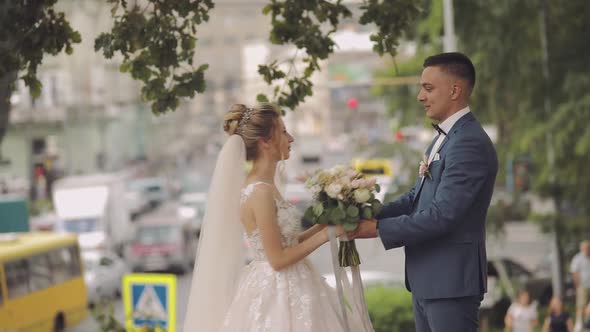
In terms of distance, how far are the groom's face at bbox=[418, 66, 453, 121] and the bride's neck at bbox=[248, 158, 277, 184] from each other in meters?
1.06

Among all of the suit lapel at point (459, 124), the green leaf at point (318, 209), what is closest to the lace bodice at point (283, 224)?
the green leaf at point (318, 209)

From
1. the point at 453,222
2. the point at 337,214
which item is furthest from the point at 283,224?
the point at 453,222

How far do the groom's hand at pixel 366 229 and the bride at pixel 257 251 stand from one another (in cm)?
27

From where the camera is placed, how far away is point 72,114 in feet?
203

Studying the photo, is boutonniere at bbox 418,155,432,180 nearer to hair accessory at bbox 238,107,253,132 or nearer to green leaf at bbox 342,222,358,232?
green leaf at bbox 342,222,358,232

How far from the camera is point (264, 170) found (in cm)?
566

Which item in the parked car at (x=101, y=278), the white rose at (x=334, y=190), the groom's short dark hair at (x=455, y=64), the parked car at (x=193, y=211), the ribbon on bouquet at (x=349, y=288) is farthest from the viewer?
the parked car at (x=193, y=211)

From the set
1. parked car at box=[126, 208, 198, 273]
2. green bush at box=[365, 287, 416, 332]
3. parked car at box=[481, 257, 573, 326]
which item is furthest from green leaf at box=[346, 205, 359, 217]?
parked car at box=[126, 208, 198, 273]

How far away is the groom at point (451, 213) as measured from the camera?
4777 millimetres

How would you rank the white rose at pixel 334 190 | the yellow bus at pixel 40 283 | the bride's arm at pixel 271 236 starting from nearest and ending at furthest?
the white rose at pixel 334 190
the bride's arm at pixel 271 236
the yellow bus at pixel 40 283

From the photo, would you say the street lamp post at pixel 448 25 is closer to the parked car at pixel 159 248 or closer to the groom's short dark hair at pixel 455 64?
the groom's short dark hair at pixel 455 64

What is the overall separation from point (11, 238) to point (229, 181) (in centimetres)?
1890

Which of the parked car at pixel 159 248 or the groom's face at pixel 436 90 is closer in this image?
the groom's face at pixel 436 90

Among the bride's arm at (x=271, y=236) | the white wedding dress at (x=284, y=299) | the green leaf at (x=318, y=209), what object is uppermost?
the green leaf at (x=318, y=209)
